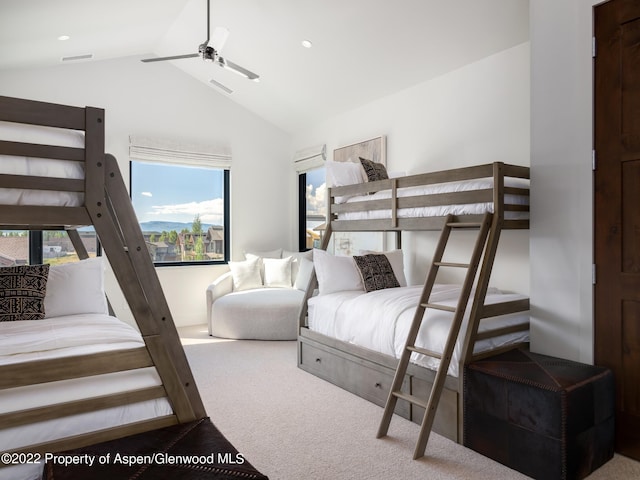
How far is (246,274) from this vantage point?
18.5 feet

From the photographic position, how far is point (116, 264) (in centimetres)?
192

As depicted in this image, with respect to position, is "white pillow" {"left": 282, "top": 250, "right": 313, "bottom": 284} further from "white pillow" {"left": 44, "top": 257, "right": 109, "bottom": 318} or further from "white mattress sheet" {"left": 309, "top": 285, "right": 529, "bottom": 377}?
"white pillow" {"left": 44, "top": 257, "right": 109, "bottom": 318}

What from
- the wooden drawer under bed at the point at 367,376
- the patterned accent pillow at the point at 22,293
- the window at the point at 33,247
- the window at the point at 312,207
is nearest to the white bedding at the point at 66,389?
the patterned accent pillow at the point at 22,293

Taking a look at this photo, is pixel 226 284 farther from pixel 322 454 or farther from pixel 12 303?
pixel 322 454

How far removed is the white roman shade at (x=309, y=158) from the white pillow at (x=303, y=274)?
129 cm

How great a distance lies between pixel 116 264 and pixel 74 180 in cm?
39

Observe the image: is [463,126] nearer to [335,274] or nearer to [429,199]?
[429,199]

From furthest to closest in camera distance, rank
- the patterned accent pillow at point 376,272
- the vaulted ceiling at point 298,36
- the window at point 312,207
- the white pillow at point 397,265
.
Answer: the window at point 312,207
the white pillow at point 397,265
the patterned accent pillow at point 376,272
the vaulted ceiling at point 298,36

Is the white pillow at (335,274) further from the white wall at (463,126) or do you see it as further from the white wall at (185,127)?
the white wall at (185,127)

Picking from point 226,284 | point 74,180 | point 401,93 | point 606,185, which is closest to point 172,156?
point 226,284

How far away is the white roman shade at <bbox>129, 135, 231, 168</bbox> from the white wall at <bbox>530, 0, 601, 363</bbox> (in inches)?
162

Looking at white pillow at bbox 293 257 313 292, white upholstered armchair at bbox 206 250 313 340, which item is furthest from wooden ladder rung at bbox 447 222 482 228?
white pillow at bbox 293 257 313 292

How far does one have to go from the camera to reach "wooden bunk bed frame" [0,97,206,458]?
1750 millimetres

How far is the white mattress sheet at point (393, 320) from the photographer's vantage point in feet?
8.82
